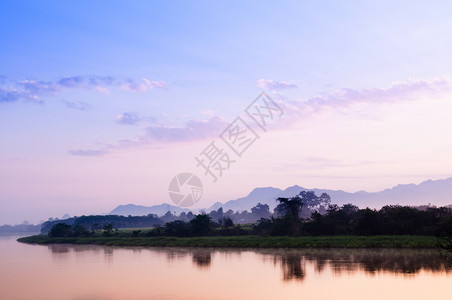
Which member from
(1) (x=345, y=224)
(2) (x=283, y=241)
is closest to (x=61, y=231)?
(2) (x=283, y=241)

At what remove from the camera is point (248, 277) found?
85.9 ft

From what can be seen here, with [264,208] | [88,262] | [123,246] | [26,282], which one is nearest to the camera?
[26,282]

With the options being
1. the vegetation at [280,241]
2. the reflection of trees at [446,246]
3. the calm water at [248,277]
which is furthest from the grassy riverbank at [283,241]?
the reflection of trees at [446,246]

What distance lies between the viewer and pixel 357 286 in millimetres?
21641

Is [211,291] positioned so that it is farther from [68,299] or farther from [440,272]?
[440,272]

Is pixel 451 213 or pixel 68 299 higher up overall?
pixel 451 213

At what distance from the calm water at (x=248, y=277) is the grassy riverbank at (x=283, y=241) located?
340 cm

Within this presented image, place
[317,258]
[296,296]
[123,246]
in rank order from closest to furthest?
[296,296]
[317,258]
[123,246]

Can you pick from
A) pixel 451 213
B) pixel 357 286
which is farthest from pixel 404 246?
pixel 357 286

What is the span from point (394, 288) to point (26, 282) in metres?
20.7

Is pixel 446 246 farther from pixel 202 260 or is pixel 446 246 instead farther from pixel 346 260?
pixel 202 260

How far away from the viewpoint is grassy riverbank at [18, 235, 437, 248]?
3938 cm

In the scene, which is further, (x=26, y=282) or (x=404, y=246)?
(x=404, y=246)

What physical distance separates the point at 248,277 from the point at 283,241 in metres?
20.4
